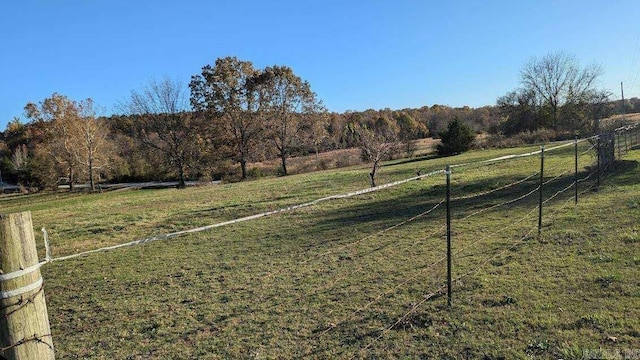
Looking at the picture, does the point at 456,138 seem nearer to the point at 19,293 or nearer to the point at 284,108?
the point at 284,108

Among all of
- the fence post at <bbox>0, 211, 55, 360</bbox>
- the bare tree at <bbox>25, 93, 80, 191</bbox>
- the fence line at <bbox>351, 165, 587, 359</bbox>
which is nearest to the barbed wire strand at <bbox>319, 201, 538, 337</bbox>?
the fence line at <bbox>351, 165, 587, 359</bbox>

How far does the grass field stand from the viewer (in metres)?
3.62

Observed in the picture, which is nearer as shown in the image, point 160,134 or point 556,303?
point 556,303

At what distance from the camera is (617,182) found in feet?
36.5

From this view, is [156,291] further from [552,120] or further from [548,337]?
[552,120]

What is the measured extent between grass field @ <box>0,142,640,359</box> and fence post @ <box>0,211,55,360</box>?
221 centimetres

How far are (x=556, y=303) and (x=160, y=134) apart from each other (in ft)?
119

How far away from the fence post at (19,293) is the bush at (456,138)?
36.6 meters

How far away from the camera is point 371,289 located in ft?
16.5

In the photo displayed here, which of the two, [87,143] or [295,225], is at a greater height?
[87,143]

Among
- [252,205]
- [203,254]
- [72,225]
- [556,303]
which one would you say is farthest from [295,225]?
[72,225]

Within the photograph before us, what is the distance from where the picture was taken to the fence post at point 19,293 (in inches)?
62.5

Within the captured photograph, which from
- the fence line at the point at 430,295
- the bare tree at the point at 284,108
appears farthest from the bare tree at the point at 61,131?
the fence line at the point at 430,295

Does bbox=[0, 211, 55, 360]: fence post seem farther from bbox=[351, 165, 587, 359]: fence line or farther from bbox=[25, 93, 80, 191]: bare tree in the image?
bbox=[25, 93, 80, 191]: bare tree
